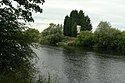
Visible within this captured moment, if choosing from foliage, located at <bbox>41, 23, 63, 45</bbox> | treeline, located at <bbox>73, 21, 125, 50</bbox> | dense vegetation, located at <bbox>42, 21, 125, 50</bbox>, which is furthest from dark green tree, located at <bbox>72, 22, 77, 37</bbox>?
treeline, located at <bbox>73, 21, 125, 50</bbox>

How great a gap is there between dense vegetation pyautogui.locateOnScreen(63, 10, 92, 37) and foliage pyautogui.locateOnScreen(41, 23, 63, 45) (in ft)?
12.9

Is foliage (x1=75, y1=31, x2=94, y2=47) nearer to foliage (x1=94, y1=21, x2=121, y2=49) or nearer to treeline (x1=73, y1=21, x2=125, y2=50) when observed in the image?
treeline (x1=73, y1=21, x2=125, y2=50)

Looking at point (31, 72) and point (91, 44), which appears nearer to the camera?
point (31, 72)

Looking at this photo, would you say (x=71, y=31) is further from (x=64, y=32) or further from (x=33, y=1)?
(x=33, y=1)

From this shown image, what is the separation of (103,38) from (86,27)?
28289mm

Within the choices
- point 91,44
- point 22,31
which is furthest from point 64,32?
point 22,31

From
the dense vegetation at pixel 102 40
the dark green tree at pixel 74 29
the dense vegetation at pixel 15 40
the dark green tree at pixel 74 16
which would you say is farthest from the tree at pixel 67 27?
the dense vegetation at pixel 15 40

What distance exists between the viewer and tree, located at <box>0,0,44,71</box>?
1603cm

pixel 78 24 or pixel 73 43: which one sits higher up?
pixel 78 24

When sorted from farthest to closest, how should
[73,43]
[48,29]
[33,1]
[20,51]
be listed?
[48,29]
[73,43]
[20,51]
[33,1]

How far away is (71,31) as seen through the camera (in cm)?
12338

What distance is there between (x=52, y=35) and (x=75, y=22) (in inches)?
464

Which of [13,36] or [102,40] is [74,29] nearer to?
[102,40]

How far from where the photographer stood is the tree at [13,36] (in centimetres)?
1603
